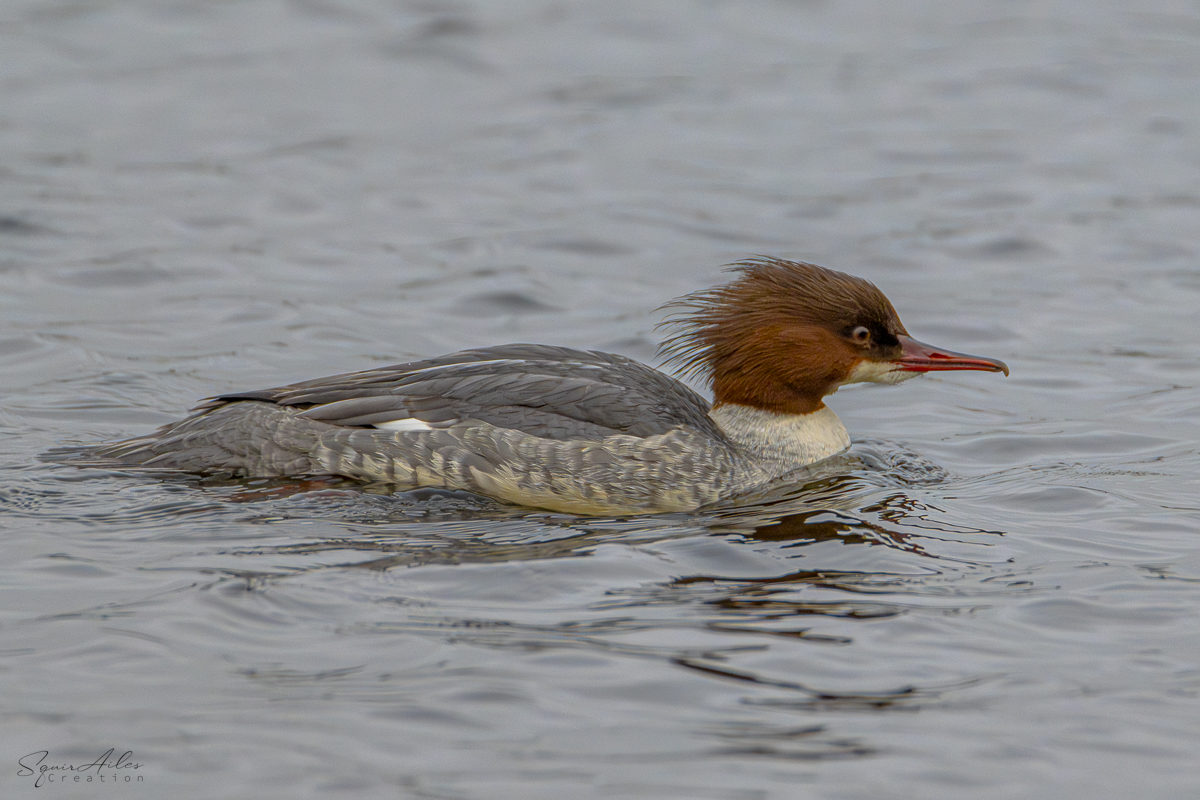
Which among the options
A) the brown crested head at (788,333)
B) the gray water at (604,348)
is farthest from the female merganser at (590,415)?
the gray water at (604,348)

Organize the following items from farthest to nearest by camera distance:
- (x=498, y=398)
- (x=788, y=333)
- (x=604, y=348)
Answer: (x=604, y=348) < (x=788, y=333) < (x=498, y=398)

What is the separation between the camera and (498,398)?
25.3 feet

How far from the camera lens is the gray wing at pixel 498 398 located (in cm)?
768

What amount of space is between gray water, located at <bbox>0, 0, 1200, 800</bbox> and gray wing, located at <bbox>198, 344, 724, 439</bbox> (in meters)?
0.46

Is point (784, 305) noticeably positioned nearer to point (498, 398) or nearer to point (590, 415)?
point (590, 415)

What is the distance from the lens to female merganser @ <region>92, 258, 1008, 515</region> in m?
7.58

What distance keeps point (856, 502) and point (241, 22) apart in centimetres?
1204

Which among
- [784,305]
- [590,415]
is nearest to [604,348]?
[784,305]

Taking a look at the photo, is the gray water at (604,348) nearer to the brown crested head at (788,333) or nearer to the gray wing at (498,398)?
the gray wing at (498,398)

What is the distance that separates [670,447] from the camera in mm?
7730

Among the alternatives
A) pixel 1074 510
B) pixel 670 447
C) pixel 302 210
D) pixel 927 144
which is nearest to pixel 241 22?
pixel 302 210

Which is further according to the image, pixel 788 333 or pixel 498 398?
pixel 788 333

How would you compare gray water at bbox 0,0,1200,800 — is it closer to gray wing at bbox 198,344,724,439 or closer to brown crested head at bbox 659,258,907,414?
gray wing at bbox 198,344,724,439

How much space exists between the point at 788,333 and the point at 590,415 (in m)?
1.22
